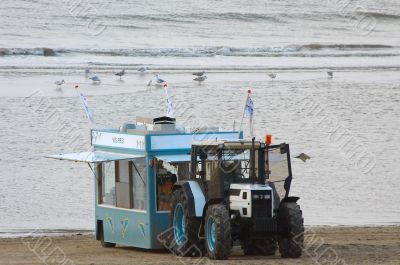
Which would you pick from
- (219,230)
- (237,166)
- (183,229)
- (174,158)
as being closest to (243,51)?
(174,158)

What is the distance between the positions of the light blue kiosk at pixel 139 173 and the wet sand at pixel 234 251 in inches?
13.3

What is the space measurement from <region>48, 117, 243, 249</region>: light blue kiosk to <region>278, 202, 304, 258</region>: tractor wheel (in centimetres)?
183

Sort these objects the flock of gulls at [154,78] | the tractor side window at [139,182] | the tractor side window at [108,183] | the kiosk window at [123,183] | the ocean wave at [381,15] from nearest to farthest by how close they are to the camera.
Answer: the tractor side window at [139,182]
the kiosk window at [123,183]
the tractor side window at [108,183]
the flock of gulls at [154,78]
the ocean wave at [381,15]

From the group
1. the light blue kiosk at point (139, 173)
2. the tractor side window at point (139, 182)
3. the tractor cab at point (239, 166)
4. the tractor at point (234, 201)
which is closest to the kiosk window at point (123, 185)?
the light blue kiosk at point (139, 173)

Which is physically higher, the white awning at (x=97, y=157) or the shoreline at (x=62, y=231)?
the white awning at (x=97, y=157)

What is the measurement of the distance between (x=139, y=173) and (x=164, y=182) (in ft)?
1.45

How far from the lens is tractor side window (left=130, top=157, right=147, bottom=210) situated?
16.1 meters

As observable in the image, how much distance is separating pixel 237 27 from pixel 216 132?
179ft

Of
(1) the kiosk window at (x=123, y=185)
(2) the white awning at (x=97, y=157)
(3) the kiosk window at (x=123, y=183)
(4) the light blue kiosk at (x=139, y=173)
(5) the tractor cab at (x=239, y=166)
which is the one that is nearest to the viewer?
(5) the tractor cab at (x=239, y=166)

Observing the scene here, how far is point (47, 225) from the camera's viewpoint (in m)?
19.1

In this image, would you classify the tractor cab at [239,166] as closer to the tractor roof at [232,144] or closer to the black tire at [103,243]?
the tractor roof at [232,144]

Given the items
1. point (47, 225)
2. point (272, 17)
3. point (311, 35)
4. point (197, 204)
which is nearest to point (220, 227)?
point (197, 204)

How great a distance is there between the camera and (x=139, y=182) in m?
16.3

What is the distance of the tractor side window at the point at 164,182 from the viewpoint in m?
16.0
